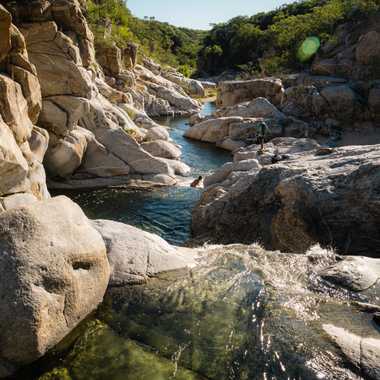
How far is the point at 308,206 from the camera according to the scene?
417 inches

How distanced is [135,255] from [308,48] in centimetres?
4867

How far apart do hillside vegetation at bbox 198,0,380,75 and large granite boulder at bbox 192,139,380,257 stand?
1501 inches

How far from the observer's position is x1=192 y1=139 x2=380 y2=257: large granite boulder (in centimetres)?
985

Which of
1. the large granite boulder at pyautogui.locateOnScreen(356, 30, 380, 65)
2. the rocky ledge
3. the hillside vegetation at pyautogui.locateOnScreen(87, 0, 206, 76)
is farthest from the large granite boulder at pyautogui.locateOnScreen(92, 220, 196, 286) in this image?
the large granite boulder at pyautogui.locateOnScreen(356, 30, 380, 65)

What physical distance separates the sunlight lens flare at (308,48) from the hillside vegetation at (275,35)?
0.19 metres

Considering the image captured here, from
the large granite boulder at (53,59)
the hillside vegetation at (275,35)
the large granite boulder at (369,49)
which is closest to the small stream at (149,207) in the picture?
the large granite boulder at (53,59)

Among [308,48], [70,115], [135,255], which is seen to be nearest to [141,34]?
[308,48]

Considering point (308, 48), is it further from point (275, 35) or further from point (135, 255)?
point (135, 255)

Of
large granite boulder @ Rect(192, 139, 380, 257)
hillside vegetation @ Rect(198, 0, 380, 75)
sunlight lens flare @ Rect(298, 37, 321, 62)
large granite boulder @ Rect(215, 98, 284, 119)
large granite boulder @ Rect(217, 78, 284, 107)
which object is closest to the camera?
large granite boulder @ Rect(192, 139, 380, 257)

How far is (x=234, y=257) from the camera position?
→ 9234mm

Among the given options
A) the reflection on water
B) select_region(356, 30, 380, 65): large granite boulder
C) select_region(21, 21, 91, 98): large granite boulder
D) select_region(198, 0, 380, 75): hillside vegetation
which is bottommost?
the reflection on water

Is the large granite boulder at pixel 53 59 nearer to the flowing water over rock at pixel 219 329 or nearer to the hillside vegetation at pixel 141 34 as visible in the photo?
the flowing water over rock at pixel 219 329

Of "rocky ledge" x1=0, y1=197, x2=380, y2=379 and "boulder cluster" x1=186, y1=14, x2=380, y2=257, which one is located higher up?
"boulder cluster" x1=186, y1=14, x2=380, y2=257

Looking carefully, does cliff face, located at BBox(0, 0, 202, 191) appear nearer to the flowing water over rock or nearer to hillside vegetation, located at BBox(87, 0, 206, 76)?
the flowing water over rock
